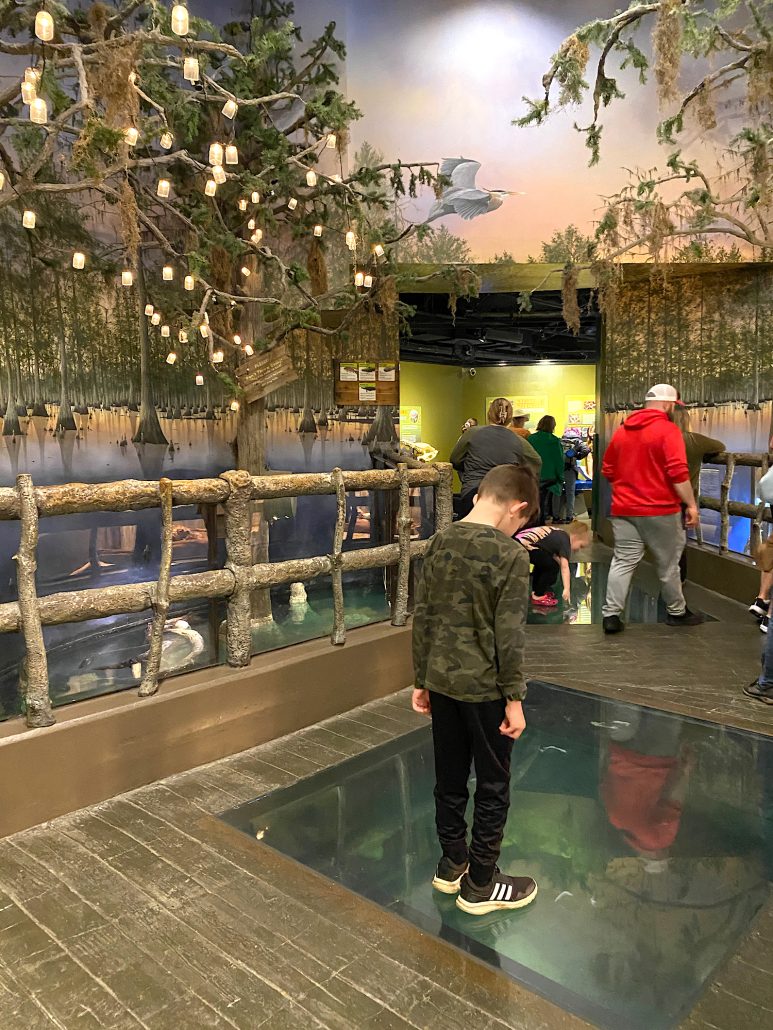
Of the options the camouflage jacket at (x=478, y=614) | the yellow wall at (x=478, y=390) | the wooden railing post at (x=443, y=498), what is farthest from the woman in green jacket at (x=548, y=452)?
the camouflage jacket at (x=478, y=614)

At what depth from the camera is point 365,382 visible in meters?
8.53

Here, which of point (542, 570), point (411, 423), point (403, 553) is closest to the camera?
point (403, 553)

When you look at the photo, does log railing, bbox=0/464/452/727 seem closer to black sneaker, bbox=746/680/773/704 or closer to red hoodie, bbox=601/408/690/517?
red hoodie, bbox=601/408/690/517

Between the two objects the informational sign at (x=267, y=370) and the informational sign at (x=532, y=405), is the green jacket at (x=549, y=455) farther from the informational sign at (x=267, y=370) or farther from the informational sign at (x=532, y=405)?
the informational sign at (x=532, y=405)

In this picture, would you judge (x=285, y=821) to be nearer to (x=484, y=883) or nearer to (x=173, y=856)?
(x=173, y=856)

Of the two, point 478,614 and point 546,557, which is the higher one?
point 478,614

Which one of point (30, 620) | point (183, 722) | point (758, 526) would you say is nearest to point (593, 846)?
point (183, 722)

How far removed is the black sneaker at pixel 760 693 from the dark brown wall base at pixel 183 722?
1.93m

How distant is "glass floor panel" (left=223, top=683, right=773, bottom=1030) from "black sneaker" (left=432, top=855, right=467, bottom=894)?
0.10 ft

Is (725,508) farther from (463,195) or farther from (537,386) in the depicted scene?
(537,386)

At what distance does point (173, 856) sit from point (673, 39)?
758 cm

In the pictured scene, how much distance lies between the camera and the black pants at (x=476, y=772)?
2.24m

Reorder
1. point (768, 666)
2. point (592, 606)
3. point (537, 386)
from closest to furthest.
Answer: point (768, 666) < point (592, 606) < point (537, 386)

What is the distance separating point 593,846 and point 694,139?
787 centimetres
